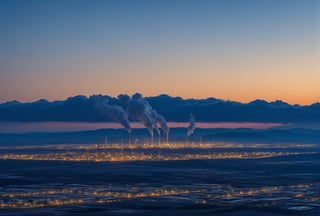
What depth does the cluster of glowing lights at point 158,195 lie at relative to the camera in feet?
225

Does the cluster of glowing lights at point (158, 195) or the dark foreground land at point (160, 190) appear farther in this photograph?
the cluster of glowing lights at point (158, 195)

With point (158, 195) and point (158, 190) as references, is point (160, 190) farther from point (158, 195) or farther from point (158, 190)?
point (158, 195)

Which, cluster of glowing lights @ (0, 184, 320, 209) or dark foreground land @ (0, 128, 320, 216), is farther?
cluster of glowing lights @ (0, 184, 320, 209)

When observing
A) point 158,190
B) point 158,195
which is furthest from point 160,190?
point 158,195

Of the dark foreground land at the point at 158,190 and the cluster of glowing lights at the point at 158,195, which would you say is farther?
the cluster of glowing lights at the point at 158,195

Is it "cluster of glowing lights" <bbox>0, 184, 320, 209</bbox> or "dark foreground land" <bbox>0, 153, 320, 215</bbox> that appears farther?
"cluster of glowing lights" <bbox>0, 184, 320, 209</bbox>

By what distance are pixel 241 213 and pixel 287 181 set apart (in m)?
41.1

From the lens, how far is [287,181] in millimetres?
100000

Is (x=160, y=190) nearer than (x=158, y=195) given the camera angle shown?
No

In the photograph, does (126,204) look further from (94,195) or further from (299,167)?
(299,167)

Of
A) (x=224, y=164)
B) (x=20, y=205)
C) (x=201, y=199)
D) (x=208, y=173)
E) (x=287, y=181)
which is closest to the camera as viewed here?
(x=20, y=205)

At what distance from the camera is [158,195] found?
7600cm

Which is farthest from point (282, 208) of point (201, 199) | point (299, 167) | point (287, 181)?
point (299, 167)

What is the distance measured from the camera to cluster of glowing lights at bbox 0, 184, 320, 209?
68562 mm
